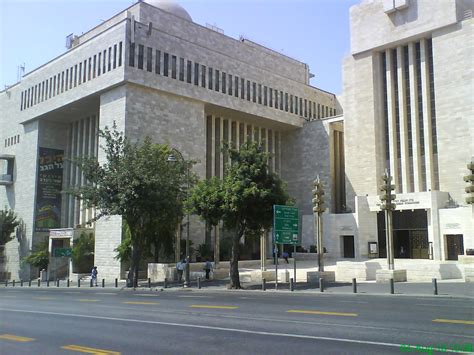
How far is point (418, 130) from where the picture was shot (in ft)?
149

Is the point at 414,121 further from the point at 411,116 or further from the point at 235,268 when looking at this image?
the point at 235,268

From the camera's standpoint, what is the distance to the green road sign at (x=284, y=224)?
23.8 metres

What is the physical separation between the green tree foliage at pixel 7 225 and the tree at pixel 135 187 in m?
24.7

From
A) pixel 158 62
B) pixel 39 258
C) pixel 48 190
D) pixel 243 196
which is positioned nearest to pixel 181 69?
pixel 158 62

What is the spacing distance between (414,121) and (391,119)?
8.39 feet

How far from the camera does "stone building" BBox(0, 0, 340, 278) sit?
140ft

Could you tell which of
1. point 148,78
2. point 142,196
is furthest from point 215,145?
point 142,196

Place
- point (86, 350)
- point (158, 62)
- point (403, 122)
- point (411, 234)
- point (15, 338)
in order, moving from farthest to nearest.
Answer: point (403, 122) → point (158, 62) → point (411, 234) → point (15, 338) → point (86, 350)

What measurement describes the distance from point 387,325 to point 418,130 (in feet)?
127

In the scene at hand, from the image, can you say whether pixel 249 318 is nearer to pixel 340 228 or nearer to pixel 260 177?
pixel 260 177

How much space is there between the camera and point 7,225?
49.9m

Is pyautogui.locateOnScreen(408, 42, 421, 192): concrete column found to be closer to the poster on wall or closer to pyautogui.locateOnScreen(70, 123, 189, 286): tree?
pyautogui.locateOnScreen(70, 123, 189, 286): tree

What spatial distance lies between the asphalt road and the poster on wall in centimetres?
3685

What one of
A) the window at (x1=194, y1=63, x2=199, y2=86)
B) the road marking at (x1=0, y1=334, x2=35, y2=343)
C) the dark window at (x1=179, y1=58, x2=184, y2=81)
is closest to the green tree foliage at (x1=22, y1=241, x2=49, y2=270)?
the dark window at (x1=179, y1=58, x2=184, y2=81)
